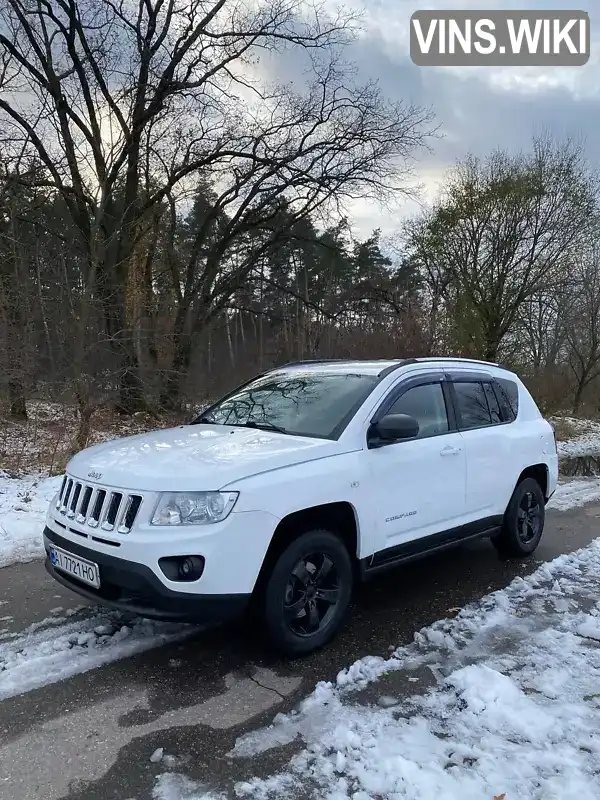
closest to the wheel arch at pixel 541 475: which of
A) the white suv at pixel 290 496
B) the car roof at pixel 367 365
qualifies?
the white suv at pixel 290 496

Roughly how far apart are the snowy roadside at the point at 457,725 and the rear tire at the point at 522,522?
1324 millimetres

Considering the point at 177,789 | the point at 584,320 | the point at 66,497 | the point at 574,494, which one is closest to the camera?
the point at 177,789

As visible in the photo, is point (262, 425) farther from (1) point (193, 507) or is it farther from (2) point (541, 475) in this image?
(2) point (541, 475)

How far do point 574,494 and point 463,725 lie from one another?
6681mm

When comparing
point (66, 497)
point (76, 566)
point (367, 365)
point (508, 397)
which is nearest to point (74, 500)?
point (66, 497)

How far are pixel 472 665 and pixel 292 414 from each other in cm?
201

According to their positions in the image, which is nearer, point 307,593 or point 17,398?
point 307,593

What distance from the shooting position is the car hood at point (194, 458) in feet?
11.0

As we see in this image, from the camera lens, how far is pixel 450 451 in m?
4.72

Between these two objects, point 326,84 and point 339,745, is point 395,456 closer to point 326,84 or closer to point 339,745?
point 339,745

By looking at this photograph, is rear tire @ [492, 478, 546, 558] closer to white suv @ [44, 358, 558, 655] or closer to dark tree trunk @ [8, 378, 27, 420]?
white suv @ [44, 358, 558, 655]

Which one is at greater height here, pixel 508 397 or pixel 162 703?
pixel 508 397

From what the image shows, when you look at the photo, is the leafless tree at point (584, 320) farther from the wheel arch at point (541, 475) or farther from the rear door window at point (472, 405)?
the rear door window at point (472, 405)

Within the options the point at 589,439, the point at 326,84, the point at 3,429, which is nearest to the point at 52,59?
the point at 326,84
